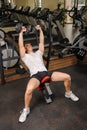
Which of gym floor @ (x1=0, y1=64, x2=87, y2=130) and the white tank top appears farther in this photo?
the white tank top

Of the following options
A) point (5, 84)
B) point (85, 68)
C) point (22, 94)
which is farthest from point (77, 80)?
point (5, 84)

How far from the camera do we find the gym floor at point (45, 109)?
86.3 inches

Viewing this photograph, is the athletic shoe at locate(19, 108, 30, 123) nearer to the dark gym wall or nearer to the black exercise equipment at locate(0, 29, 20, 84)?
the black exercise equipment at locate(0, 29, 20, 84)

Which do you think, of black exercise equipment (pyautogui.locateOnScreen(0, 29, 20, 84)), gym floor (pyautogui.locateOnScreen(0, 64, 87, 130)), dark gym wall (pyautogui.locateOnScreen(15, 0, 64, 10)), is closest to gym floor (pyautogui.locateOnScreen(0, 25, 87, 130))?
gym floor (pyautogui.locateOnScreen(0, 64, 87, 130))

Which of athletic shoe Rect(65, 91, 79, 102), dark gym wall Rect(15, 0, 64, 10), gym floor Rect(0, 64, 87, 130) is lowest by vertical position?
gym floor Rect(0, 64, 87, 130)

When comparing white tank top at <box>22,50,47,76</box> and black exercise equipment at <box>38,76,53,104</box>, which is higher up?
white tank top at <box>22,50,47,76</box>

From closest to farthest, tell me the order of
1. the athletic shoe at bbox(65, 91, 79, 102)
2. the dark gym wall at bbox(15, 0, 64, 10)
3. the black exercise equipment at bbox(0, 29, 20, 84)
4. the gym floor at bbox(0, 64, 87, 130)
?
the gym floor at bbox(0, 64, 87, 130)
the athletic shoe at bbox(65, 91, 79, 102)
the black exercise equipment at bbox(0, 29, 20, 84)
the dark gym wall at bbox(15, 0, 64, 10)

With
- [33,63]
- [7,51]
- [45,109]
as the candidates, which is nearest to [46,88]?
[45,109]

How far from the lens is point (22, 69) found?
3.46 meters

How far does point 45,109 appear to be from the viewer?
2510 millimetres

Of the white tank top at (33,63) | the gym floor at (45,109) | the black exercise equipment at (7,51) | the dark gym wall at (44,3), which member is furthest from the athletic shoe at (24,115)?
the dark gym wall at (44,3)

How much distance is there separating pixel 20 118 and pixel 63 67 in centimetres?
188

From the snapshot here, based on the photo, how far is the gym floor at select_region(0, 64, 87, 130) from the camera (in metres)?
2.19

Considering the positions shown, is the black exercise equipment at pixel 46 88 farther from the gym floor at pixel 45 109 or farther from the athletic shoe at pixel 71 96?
the athletic shoe at pixel 71 96
